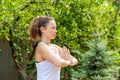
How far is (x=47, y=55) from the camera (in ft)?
8.89

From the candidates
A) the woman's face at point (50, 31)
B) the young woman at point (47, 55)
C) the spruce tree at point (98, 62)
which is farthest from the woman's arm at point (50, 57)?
the spruce tree at point (98, 62)

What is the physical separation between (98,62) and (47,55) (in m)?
3.62

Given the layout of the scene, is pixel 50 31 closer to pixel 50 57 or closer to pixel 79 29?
pixel 50 57

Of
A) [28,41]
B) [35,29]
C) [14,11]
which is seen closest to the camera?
[35,29]

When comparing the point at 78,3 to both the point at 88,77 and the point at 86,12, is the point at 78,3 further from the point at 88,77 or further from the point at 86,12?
the point at 88,77

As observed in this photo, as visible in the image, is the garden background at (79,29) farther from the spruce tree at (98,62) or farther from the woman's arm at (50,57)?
the woman's arm at (50,57)

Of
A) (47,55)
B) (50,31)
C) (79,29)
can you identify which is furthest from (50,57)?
(79,29)

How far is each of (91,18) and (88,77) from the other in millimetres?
1280

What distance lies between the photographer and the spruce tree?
6.17 meters

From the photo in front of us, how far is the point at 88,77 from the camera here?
6.38m

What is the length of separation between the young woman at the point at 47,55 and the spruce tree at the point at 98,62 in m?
3.30

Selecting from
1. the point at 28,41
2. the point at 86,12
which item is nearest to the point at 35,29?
the point at 86,12

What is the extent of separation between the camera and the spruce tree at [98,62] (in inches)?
243

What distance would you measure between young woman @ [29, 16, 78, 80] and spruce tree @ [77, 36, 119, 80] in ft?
10.8
